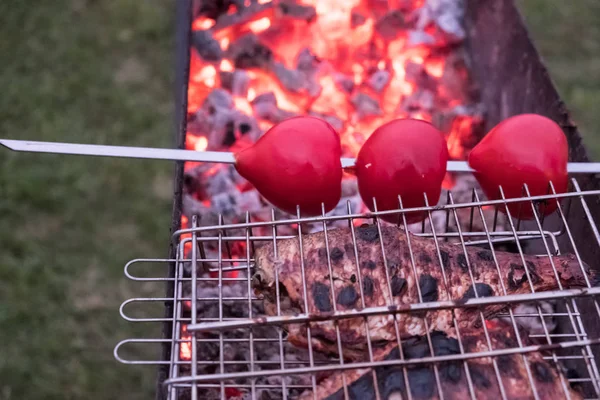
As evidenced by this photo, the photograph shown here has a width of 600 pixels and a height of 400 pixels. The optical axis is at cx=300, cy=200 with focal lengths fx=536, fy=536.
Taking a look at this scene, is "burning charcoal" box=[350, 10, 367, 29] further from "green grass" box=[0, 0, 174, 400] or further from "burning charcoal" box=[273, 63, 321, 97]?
"green grass" box=[0, 0, 174, 400]

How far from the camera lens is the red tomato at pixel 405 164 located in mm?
1910

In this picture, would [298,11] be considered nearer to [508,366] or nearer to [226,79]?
[226,79]

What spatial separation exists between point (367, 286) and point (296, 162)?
0.55 m

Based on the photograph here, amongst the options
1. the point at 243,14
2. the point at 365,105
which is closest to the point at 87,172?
the point at 243,14

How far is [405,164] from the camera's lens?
6.24ft

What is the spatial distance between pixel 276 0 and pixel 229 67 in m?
0.55

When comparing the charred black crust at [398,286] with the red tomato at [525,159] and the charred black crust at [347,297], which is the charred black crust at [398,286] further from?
the red tomato at [525,159]

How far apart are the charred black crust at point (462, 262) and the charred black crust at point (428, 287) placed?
0.37ft

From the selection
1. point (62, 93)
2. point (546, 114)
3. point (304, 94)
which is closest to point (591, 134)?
point (546, 114)

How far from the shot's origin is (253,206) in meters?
2.69

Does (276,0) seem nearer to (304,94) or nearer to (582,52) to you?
(304,94)

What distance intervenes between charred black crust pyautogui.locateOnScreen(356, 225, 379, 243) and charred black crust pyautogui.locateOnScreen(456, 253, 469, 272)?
10.0 inches

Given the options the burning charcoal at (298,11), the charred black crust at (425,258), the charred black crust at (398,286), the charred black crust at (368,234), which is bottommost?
the charred black crust at (398,286)

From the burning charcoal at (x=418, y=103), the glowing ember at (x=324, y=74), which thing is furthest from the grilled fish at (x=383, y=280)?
the burning charcoal at (x=418, y=103)
